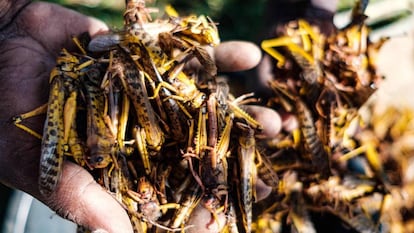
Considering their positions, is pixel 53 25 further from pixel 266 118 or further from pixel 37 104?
pixel 266 118

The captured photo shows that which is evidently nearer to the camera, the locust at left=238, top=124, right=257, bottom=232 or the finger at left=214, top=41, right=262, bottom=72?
the locust at left=238, top=124, right=257, bottom=232

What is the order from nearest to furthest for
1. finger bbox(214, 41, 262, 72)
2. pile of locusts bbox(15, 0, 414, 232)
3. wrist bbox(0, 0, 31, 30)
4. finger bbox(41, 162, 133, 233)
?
finger bbox(41, 162, 133, 233)
pile of locusts bbox(15, 0, 414, 232)
wrist bbox(0, 0, 31, 30)
finger bbox(214, 41, 262, 72)

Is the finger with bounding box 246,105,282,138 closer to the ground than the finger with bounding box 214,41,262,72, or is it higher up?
closer to the ground

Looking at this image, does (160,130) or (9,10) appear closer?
(160,130)

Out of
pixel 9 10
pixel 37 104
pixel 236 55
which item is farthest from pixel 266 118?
pixel 9 10

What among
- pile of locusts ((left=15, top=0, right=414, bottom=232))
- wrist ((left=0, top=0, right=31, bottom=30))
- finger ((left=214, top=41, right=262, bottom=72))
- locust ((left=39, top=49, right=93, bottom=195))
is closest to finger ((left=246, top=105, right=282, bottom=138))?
pile of locusts ((left=15, top=0, right=414, bottom=232))

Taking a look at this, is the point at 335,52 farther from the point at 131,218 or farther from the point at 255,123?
the point at 131,218

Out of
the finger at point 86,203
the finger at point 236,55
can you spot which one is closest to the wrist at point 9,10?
the finger at point 86,203

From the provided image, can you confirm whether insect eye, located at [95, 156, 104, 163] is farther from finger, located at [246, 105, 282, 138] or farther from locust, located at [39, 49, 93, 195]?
finger, located at [246, 105, 282, 138]
